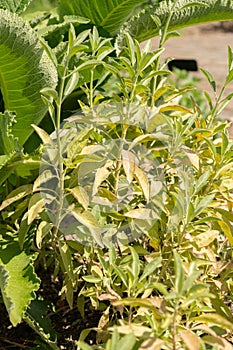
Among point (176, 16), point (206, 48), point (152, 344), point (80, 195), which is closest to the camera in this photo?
point (152, 344)

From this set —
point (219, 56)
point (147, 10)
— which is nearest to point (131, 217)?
point (147, 10)

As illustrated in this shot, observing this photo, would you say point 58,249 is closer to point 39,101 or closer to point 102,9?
point 39,101

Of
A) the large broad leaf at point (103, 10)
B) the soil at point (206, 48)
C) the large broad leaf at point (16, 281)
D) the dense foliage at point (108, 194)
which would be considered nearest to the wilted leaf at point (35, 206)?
the dense foliage at point (108, 194)

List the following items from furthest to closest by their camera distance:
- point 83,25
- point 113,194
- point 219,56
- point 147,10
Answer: point 219,56, point 83,25, point 147,10, point 113,194

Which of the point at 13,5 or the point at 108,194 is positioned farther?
the point at 13,5

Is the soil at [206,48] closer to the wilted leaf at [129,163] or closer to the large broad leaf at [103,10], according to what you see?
the large broad leaf at [103,10]

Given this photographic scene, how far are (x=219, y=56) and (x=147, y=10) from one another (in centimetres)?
345

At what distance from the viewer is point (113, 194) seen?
1.52 metres

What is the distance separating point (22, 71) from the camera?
1.70 m

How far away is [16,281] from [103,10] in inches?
35.8

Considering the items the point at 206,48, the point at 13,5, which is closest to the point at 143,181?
the point at 13,5

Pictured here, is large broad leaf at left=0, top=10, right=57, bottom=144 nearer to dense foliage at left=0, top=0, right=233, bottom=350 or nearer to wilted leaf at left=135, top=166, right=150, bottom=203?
dense foliage at left=0, top=0, right=233, bottom=350

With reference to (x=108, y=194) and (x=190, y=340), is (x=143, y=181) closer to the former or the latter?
(x=108, y=194)

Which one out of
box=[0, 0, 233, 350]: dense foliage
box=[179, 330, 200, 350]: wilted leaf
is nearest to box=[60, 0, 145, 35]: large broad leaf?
box=[0, 0, 233, 350]: dense foliage
